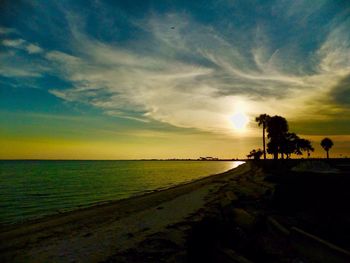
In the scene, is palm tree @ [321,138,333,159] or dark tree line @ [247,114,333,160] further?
palm tree @ [321,138,333,159]

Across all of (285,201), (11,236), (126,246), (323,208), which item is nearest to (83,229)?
(11,236)

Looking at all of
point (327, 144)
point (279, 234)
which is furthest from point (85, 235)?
point (327, 144)

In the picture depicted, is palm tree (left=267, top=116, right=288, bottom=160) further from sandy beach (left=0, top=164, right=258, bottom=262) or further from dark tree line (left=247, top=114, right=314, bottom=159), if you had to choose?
sandy beach (left=0, top=164, right=258, bottom=262)

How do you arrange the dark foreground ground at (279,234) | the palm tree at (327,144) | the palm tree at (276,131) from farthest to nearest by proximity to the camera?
the palm tree at (327,144), the palm tree at (276,131), the dark foreground ground at (279,234)

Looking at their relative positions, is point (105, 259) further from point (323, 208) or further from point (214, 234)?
point (323, 208)

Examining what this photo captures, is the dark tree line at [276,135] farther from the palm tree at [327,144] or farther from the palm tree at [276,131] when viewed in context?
the palm tree at [327,144]

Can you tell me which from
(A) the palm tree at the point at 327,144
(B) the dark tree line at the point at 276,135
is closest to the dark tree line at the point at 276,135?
(B) the dark tree line at the point at 276,135

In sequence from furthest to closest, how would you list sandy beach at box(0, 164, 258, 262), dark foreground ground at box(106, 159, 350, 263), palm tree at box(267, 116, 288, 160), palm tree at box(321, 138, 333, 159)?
1. palm tree at box(321, 138, 333, 159)
2. palm tree at box(267, 116, 288, 160)
3. sandy beach at box(0, 164, 258, 262)
4. dark foreground ground at box(106, 159, 350, 263)

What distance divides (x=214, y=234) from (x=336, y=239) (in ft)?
11.0

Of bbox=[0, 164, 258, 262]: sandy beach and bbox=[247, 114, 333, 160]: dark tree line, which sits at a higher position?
bbox=[247, 114, 333, 160]: dark tree line

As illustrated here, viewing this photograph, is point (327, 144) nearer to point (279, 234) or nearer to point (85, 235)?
point (279, 234)

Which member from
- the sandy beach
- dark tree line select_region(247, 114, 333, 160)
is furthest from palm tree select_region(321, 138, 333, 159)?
the sandy beach

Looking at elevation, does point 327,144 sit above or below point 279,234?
above

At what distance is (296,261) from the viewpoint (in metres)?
6.99
